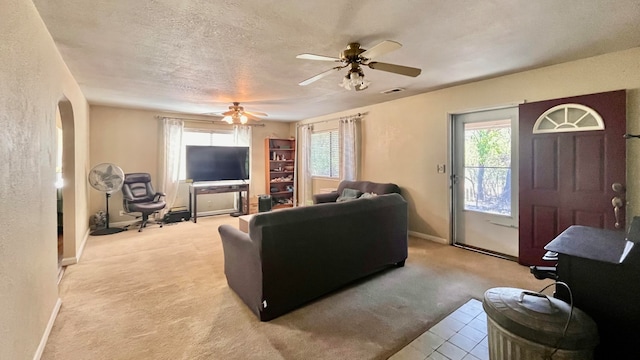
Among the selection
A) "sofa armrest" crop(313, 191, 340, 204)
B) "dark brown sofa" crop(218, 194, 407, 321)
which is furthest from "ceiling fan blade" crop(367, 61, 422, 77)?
"sofa armrest" crop(313, 191, 340, 204)

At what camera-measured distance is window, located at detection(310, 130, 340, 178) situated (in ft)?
20.8

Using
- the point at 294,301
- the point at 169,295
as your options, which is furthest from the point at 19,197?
the point at 294,301

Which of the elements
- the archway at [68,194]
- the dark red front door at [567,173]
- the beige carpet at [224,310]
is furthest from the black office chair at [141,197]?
the dark red front door at [567,173]

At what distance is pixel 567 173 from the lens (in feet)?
9.96

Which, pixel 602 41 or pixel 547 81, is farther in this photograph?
pixel 547 81

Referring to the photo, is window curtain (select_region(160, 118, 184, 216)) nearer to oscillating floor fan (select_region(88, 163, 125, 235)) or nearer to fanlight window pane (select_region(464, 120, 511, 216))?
oscillating floor fan (select_region(88, 163, 125, 235))

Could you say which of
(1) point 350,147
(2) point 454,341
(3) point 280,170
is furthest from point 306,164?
(2) point 454,341

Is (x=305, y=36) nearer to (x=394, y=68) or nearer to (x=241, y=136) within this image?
(x=394, y=68)

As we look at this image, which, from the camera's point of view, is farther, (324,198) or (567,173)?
(324,198)

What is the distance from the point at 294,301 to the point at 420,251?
2.23 m

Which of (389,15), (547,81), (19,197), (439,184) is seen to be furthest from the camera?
(439,184)

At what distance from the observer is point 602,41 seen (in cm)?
252

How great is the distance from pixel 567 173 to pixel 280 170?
573 centimetres

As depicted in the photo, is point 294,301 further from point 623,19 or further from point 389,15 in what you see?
point 623,19
